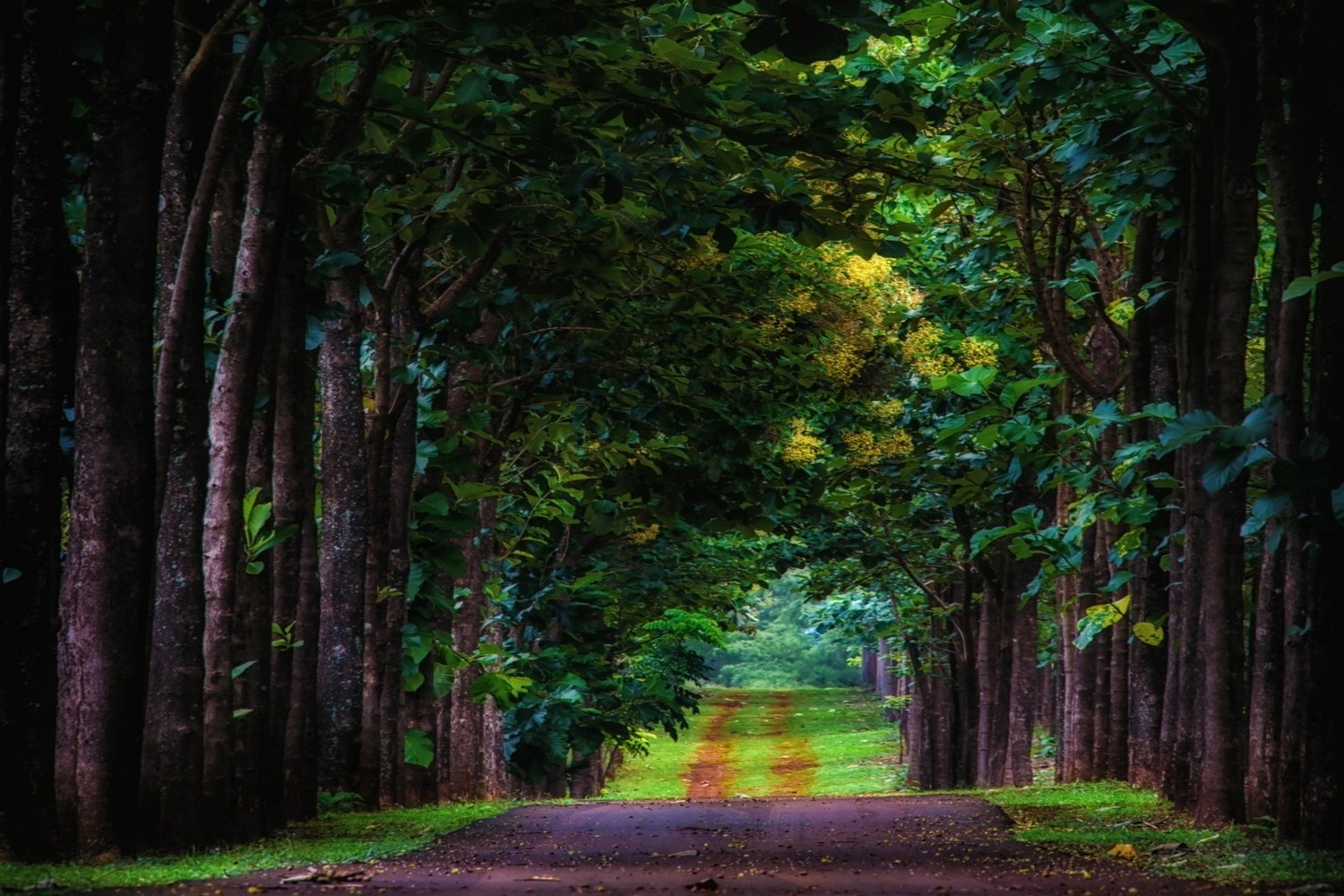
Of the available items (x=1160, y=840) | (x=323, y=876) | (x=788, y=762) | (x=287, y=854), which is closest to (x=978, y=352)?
(x=1160, y=840)

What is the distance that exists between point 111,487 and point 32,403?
1.85ft

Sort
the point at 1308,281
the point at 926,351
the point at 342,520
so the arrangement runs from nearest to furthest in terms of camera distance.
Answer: the point at 1308,281, the point at 342,520, the point at 926,351

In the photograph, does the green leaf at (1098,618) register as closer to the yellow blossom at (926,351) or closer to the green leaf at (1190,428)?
the green leaf at (1190,428)

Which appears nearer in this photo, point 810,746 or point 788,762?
point 788,762

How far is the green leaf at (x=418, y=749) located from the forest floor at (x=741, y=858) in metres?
1.02

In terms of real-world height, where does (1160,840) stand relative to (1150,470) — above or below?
below

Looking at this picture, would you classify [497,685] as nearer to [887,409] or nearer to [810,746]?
[887,409]

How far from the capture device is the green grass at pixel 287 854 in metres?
7.12

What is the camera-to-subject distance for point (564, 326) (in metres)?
15.6

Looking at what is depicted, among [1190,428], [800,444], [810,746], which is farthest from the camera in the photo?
[810,746]

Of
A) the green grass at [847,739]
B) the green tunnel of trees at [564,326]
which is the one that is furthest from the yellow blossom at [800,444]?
the green grass at [847,739]

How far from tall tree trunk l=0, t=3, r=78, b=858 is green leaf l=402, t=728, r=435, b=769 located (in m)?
7.42

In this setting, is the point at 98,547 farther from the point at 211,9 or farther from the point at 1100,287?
the point at 1100,287

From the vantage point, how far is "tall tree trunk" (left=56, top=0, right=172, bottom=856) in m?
7.90
